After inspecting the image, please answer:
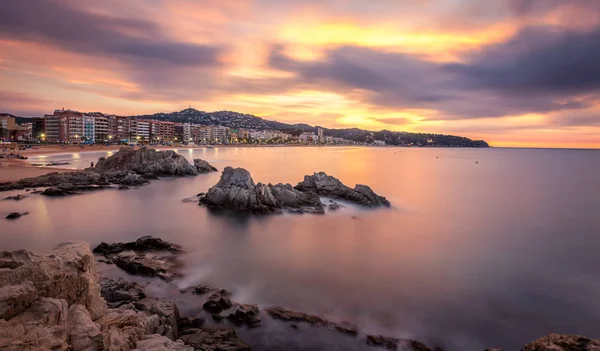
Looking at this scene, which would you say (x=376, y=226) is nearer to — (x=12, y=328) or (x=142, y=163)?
(x=12, y=328)

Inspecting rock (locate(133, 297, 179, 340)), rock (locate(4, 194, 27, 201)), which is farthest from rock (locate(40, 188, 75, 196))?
rock (locate(133, 297, 179, 340))

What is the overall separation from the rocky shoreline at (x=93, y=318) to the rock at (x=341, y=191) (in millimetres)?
19025

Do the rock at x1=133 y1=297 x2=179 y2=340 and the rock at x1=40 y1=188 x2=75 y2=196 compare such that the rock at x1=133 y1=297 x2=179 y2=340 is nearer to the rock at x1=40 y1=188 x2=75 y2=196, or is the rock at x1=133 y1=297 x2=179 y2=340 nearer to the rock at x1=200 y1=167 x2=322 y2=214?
the rock at x1=200 y1=167 x2=322 y2=214

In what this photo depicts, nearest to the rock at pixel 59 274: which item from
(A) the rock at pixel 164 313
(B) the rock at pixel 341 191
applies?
(A) the rock at pixel 164 313

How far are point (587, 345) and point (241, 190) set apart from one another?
20975 millimetres

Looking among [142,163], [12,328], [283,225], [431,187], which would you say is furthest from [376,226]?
[142,163]

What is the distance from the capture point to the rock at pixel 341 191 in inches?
1103

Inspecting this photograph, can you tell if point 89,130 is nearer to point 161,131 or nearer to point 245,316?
point 161,131

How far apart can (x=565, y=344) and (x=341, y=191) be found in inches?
904

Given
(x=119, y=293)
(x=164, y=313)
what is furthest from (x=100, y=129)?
(x=164, y=313)

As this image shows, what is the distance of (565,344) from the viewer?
21.6 feet

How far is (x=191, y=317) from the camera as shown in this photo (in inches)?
357

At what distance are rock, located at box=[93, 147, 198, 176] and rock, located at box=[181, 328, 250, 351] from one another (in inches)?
1459

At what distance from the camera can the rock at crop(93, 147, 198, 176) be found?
139ft
